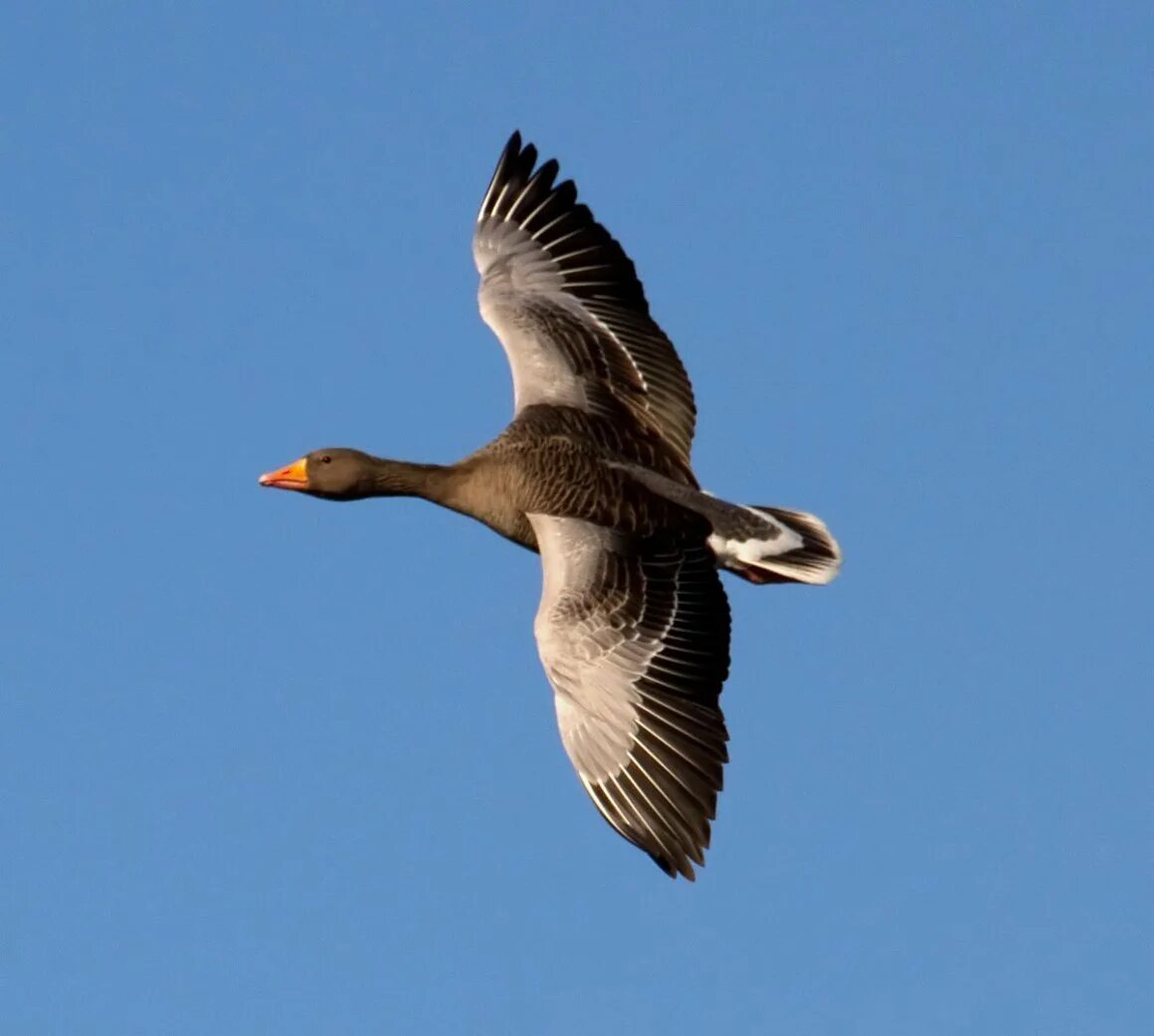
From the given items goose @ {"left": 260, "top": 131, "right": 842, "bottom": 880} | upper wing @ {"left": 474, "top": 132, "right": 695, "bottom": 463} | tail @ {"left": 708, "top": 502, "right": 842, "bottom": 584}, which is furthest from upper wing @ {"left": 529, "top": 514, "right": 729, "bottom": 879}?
upper wing @ {"left": 474, "top": 132, "right": 695, "bottom": 463}

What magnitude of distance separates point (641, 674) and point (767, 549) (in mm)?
1839

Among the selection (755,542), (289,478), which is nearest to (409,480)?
(289,478)

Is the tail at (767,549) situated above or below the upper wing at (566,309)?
below

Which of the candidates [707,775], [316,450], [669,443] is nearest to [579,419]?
[669,443]

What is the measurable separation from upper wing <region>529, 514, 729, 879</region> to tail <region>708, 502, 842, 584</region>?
1.33ft

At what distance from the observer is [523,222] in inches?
821

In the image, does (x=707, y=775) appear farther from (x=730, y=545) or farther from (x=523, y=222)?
(x=523, y=222)

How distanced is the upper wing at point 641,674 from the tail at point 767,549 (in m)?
0.41

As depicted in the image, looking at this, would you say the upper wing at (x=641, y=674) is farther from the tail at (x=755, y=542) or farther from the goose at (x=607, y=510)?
the tail at (x=755, y=542)

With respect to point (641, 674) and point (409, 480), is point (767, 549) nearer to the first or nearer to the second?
point (641, 674)

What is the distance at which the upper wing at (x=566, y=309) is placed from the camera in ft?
64.9

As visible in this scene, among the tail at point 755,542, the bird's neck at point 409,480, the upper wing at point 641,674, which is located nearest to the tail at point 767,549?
the tail at point 755,542

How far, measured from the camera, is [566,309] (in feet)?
66.8

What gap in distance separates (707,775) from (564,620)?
168 cm
